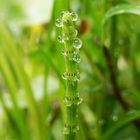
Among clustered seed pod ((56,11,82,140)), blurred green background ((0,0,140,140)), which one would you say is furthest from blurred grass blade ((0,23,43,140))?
clustered seed pod ((56,11,82,140))

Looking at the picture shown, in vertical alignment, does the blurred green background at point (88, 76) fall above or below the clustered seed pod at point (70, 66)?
above

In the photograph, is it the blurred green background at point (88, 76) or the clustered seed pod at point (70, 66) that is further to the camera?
the blurred green background at point (88, 76)

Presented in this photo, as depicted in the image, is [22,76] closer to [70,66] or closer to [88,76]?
[88,76]

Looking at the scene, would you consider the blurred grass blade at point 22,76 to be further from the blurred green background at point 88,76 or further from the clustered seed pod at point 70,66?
the clustered seed pod at point 70,66

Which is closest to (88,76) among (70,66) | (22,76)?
(22,76)

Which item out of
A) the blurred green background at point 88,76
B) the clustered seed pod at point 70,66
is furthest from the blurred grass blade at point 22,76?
the clustered seed pod at point 70,66

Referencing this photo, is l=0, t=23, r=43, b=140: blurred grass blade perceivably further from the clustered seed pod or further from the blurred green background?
the clustered seed pod

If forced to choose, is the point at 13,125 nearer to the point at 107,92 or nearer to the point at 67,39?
the point at 107,92

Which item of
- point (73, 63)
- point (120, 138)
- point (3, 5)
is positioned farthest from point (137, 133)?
point (3, 5)
